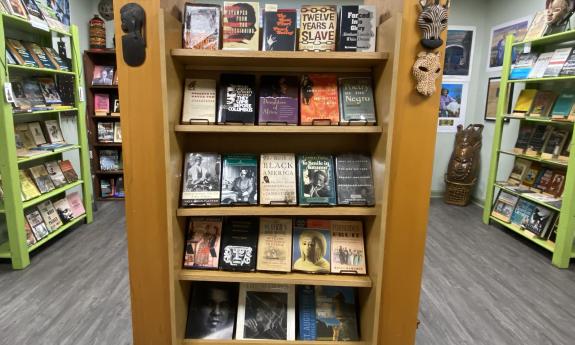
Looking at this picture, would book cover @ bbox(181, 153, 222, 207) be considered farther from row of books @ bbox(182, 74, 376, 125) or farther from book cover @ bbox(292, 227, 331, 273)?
book cover @ bbox(292, 227, 331, 273)

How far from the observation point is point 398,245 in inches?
68.2

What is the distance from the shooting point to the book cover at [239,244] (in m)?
1.76

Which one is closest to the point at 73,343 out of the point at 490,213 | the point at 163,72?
the point at 163,72

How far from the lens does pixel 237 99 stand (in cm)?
166

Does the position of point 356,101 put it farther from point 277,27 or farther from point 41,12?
point 41,12

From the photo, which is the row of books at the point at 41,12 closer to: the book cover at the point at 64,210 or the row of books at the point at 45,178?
the row of books at the point at 45,178

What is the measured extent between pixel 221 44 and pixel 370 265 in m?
1.21

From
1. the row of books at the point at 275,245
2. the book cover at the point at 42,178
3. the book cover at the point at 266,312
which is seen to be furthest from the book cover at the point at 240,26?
the book cover at the point at 42,178

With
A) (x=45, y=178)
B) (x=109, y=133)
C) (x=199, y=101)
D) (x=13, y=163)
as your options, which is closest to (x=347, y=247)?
(x=199, y=101)

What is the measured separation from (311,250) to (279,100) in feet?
2.38

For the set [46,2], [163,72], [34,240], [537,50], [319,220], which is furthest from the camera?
[537,50]

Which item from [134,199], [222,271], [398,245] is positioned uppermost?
[134,199]

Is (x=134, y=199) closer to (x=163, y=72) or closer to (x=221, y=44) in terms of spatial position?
(x=163, y=72)

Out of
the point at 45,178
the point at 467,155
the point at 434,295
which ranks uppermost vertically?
the point at 467,155
